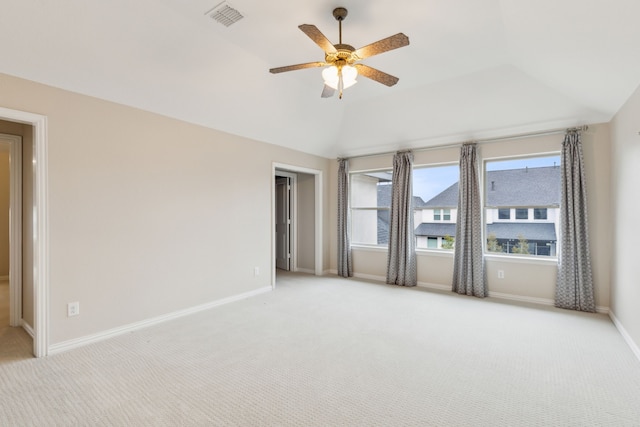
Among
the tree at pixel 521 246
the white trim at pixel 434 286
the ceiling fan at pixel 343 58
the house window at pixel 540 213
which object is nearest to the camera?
the ceiling fan at pixel 343 58

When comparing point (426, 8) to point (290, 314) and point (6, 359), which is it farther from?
point (6, 359)

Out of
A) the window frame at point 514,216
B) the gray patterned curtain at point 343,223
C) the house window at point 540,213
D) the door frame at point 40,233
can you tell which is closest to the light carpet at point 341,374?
the door frame at point 40,233

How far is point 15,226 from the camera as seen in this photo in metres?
3.45

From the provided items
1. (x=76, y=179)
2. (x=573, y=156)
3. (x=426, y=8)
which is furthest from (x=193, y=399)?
(x=573, y=156)

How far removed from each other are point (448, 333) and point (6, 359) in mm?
4141

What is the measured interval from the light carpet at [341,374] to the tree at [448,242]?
1498mm

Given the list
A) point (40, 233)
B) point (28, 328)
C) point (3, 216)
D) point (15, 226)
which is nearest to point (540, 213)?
point (40, 233)

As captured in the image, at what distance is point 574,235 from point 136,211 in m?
5.37

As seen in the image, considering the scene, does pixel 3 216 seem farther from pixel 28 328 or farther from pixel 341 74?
pixel 341 74

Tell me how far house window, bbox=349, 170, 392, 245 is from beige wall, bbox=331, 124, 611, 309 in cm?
33

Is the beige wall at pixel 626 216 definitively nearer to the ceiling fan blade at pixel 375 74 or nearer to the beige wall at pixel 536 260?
the beige wall at pixel 536 260

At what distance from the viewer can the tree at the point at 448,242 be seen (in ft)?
17.0

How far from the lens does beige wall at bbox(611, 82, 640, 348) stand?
113 inches

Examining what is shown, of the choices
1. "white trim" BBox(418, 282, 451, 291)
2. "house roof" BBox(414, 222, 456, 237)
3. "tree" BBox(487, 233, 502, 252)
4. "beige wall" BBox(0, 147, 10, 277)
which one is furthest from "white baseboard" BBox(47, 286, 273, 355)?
"beige wall" BBox(0, 147, 10, 277)
